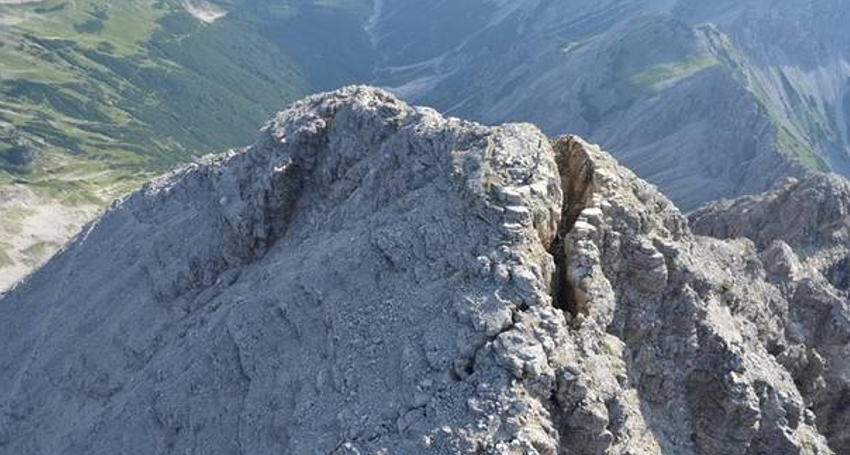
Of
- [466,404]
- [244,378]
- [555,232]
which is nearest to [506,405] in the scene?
[466,404]

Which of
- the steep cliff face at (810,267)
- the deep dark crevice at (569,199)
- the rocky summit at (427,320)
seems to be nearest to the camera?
the rocky summit at (427,320)

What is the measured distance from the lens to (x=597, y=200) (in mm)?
42031

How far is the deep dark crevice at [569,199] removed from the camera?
3853 cm

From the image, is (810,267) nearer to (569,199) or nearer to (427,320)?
(569,199)

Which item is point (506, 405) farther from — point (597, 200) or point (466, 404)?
point (597, 200)

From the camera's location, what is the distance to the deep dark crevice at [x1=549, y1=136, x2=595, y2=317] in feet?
126

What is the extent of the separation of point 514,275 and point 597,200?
9.40 meters

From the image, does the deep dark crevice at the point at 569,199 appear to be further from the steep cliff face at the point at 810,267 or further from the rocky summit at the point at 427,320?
the steep cliff face at the point at 810,267

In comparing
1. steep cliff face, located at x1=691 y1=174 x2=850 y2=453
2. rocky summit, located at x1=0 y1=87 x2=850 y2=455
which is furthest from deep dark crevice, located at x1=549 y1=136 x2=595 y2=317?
steep cliff face, located at x1=691 y1=174 x2=850 y2=453

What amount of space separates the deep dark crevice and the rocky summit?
0.37 ft

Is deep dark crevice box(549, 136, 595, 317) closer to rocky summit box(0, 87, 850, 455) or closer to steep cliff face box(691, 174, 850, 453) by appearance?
rocky summit box(0, 87, 850, 455)

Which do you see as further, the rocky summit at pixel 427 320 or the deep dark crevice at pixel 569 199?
the deep dark crevice at pixel 569 199

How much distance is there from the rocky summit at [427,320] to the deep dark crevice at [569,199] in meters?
0.11

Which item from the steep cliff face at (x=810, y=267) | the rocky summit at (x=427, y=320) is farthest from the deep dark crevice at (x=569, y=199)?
the steep cliff face at (x=810, y=267)
